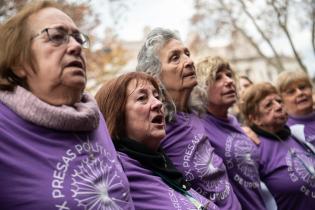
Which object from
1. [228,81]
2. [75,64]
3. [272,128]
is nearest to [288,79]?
[272,128]

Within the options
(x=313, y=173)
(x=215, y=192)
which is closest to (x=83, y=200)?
(x=215, y=192)

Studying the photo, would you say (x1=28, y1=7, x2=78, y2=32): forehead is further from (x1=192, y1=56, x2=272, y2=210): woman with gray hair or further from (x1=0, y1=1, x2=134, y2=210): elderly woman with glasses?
(x1=192, y1=56, x2=272, y2=210): woman with gray hair

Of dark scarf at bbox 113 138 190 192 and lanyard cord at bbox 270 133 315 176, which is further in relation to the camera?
lanyard cord at bbox 270 133 315 176

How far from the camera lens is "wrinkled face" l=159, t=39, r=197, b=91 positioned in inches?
123

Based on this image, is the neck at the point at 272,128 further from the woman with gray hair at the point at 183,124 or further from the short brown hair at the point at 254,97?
the woman with gray hair at the point at 183,124

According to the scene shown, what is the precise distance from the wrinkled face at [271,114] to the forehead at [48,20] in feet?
7.94

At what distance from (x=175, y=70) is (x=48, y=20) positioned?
4.36ft

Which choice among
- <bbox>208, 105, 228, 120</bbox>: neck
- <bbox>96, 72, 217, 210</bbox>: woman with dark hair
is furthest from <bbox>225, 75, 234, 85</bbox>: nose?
<bbox>96, 72, 217, 210</bbox>: woman with dark hair

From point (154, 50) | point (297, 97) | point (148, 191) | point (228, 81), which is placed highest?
point (154, 50)

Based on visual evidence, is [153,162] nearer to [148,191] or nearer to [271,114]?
[148,191]

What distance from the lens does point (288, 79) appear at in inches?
175

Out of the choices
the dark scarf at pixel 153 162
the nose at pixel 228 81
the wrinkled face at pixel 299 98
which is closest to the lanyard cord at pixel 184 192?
the dark scarf at pixel 153 162

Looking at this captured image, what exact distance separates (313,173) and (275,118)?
0.58 m

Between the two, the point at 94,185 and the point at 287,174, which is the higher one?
the point at 94,185
